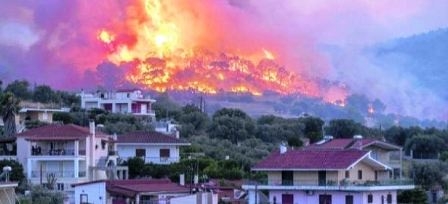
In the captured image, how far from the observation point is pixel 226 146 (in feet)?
277

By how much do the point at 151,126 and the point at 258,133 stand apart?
41.7 feet

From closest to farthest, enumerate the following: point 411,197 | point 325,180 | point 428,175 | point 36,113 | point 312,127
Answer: point 325,180 → point 411,197 → point 428,175 → point 36,113 → point 312,127

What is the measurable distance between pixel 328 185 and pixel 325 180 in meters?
0.64

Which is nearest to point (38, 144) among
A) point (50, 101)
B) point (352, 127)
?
point (50, 101)

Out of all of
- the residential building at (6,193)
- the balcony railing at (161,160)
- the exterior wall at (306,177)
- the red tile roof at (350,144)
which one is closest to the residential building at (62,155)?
the balcony railing at (161,160)

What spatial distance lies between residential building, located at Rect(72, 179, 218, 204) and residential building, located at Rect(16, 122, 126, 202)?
7849 mm

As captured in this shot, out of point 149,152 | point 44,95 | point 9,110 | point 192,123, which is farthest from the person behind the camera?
point 44,95

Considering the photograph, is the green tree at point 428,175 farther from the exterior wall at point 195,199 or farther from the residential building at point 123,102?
the residential building at point 123,102

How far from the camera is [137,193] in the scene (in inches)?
2073

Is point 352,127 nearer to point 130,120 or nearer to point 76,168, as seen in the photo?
point 130,120

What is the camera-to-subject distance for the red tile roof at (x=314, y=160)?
180 ft

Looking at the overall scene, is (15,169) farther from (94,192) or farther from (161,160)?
(161,160)

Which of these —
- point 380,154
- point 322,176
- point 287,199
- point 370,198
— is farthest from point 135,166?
point 370,198

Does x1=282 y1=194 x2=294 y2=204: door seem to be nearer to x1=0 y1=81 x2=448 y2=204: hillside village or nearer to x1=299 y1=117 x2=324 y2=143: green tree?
x1=0 y1=81 x2=448 y2=204: hillside village
